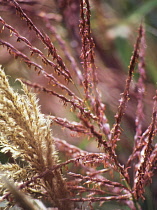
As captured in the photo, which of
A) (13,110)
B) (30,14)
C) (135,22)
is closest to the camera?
(13,110)

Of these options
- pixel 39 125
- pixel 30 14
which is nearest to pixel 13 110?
pixel 39 125

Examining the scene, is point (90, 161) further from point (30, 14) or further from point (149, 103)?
point (30, 14)

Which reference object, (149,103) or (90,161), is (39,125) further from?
(149,103)

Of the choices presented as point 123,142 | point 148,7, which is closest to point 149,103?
point 123,142

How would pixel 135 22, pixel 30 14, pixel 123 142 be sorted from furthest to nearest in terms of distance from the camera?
pixel 135 22, pixel 30 14, pixel 123 142

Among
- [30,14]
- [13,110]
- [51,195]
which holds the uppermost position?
[30,14]

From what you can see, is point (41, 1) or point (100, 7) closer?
point (41, 1)

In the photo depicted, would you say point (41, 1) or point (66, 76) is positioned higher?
point (41, 1)
